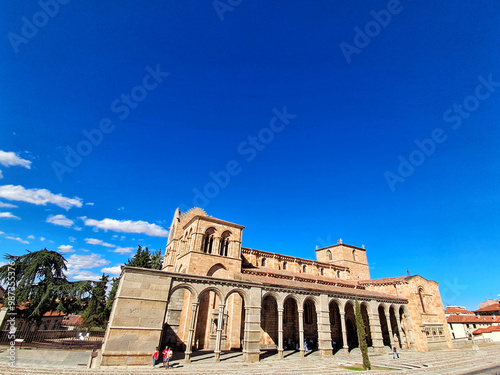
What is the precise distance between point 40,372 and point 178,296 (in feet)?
32.8

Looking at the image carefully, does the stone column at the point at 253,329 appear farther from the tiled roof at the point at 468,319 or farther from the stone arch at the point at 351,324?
the tiled roof at the point at 468,319

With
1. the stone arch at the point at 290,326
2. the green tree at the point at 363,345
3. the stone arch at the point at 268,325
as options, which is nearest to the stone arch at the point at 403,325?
the stone arch at the point at 290,326

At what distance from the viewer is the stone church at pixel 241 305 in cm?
1458

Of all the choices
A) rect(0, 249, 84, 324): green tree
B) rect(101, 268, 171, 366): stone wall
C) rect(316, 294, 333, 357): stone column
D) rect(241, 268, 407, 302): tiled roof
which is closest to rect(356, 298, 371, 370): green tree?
rect(316, 294, 333, 357): stone column

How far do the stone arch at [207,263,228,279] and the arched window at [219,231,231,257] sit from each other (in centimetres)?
118

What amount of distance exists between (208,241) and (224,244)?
5.73ft

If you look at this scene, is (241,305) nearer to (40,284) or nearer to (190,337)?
(190,337)

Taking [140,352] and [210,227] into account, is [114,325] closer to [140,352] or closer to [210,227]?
[140,352]

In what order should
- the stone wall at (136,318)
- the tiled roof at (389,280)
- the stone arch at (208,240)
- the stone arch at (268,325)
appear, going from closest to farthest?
the stone wall at (136,318) → the stone arch at (208,240) → the stone arch at (268,325) → the tiled roof at (389,280)

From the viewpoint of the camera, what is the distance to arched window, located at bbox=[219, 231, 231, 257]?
23844 mm

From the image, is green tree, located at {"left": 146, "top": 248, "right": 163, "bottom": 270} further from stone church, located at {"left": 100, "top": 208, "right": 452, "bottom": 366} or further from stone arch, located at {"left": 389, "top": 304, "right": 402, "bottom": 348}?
stone arch, located at {"left": 389, "top": 304, "right": 402, "bottom": 348}

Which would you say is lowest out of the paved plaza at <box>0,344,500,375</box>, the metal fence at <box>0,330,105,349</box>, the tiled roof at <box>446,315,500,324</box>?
the paved plaza at <box>0,344,500,375</box>

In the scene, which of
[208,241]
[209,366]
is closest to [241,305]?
[208,241]

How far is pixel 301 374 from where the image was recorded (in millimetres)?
13422
